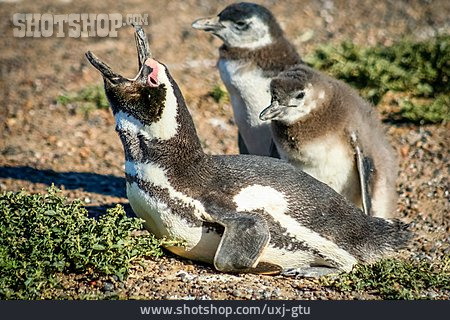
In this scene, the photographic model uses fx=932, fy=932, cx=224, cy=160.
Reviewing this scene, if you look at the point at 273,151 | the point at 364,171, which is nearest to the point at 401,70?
the point at 273,151

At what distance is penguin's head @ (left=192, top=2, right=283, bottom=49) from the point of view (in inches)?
301

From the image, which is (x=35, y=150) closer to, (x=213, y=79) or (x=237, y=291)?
(x=213, y=79)

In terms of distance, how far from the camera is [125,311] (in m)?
4.93

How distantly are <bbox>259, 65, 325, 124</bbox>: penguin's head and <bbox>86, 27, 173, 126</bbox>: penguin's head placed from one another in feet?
4.16

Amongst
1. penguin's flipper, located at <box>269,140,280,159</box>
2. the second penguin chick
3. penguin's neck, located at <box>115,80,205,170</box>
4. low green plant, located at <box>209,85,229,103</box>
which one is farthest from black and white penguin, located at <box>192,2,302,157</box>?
penguin's neck, located at <box>115,80,205,170</box>

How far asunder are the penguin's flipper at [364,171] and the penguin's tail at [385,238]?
0.76m

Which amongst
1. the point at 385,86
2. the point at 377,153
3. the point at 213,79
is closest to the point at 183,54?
the point at 213,79

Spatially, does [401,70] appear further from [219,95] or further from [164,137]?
[164,137]

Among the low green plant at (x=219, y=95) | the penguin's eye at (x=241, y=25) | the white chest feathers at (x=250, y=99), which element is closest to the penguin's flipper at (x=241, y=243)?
the white chest feathers at (x=250, y=99)

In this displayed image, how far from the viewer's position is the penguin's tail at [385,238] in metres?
5.71

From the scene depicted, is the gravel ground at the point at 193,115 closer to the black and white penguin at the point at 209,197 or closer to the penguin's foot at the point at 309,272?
the penguin's foot at the point at 309,272

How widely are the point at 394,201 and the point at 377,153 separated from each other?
0.39 meters

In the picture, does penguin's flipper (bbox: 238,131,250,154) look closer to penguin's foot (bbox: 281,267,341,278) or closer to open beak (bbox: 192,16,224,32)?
open beak (bbox: 192,16,224,32)

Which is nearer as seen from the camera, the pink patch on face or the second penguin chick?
the pink patch on face
